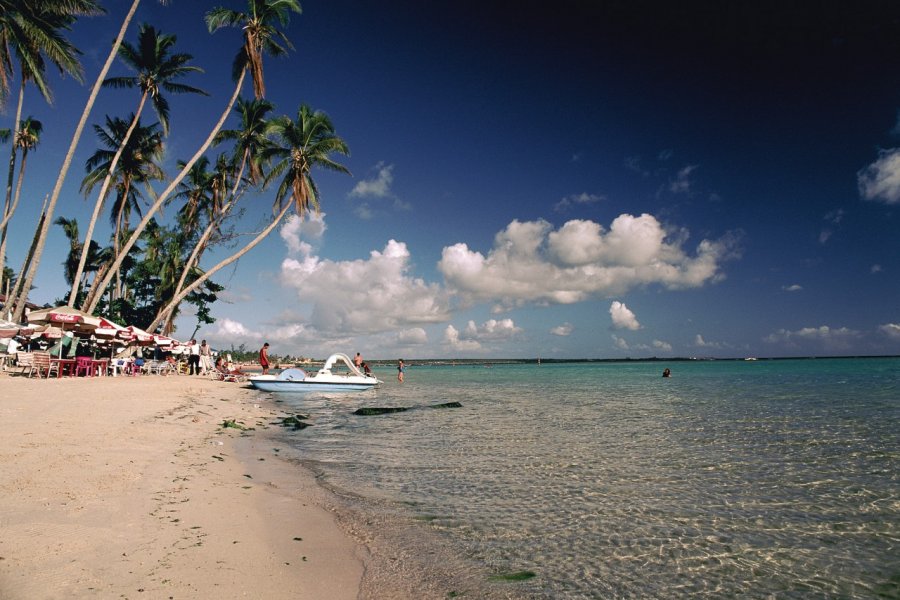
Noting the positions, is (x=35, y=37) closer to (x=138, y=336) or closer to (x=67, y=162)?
(x=67, y=162)

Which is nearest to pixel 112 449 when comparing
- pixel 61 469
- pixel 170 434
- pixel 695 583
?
pixel 61 469

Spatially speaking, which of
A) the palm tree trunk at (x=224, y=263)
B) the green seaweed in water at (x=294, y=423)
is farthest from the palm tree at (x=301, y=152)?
the green seaweed in water at (x=294, y=423)

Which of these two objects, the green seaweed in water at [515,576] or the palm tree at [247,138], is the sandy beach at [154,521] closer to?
the green seaweed in water at [515,576]

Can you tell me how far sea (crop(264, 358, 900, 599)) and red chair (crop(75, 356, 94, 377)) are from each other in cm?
1637

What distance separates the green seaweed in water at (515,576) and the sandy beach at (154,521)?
122 cm

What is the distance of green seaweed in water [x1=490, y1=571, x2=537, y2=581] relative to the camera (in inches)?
159

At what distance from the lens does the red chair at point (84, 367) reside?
72.2ft

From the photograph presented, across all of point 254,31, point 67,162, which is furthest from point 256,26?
point 67,162

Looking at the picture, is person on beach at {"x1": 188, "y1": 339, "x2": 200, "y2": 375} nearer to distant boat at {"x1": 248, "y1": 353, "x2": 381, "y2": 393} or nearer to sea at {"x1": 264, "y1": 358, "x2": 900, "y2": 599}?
distant boat at {"x1": 248, "y1": 353, "x2": 381, "y2": 393}

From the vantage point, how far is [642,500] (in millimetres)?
6266

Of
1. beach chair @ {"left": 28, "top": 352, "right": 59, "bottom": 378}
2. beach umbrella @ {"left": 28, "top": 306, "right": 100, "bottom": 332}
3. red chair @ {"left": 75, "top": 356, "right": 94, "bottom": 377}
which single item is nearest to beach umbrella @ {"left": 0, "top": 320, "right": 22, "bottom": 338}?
beach umbrella @ {"left": 28, "top": 306, "right": 100, "bottom": 332}

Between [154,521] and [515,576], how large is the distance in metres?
3.52

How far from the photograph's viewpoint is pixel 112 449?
7.01 m

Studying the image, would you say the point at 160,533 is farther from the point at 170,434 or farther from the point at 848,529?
the point at 848,529
